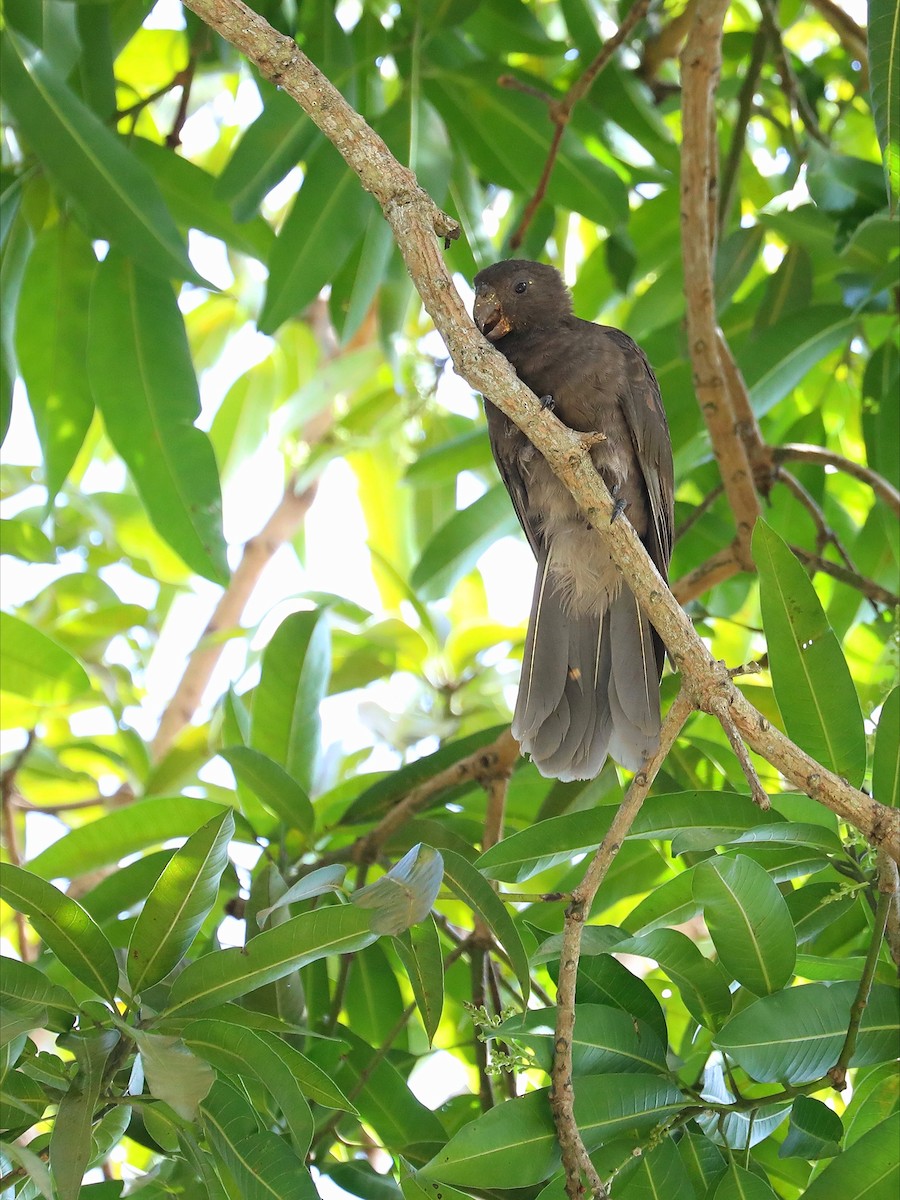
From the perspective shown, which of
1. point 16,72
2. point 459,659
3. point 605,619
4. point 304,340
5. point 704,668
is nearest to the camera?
point 704,668

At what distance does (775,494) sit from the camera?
359cm

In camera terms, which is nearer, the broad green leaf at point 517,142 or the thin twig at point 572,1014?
the thin twig at point 572,1014

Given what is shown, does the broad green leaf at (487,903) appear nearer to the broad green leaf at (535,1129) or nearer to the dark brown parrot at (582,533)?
the broad green leaf at (535,1129)

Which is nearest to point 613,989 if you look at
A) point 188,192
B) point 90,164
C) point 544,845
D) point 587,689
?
point 544,845

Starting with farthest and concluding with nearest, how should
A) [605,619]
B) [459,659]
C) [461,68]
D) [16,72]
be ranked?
[459,659]
[461,68]
[605,619]
[16,72]

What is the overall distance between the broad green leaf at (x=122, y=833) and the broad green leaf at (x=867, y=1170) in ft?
4.84

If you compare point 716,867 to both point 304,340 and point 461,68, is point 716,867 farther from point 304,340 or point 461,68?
point 304,340

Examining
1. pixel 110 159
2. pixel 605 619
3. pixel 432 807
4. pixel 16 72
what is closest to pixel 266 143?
pixel 110 159

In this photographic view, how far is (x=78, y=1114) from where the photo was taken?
1.60 m

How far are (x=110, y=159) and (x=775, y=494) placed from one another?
6.81 ft

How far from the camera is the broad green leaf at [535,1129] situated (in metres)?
1.75

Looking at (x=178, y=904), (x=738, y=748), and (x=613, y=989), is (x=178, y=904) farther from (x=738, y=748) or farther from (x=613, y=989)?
(x=738, y=748)

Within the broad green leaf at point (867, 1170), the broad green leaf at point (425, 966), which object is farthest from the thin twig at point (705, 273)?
the broad green leaf at point (867, 1170)

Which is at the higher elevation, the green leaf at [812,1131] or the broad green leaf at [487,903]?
the broad green leaf at [487,903]
